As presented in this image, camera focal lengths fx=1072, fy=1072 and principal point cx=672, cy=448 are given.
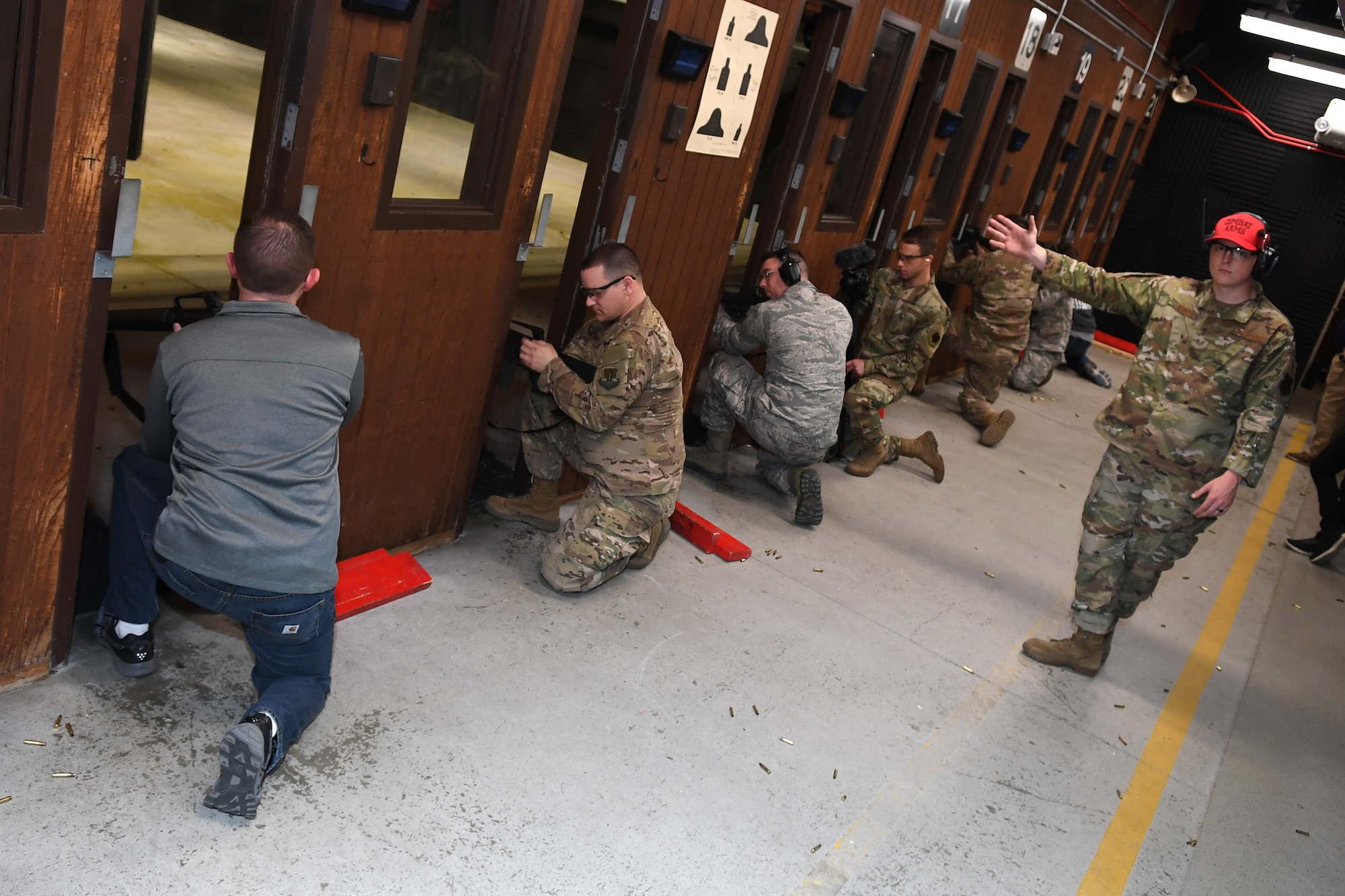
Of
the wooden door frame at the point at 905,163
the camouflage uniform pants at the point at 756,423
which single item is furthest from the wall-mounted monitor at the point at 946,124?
the camouflage uniform pants at the point at 756,423

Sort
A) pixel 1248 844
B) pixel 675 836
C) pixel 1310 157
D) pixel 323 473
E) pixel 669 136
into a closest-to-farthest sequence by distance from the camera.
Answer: pixel 323 473 < pixel 675 836 < pixel 1248 844 < pixel 669 136 < pixel 1310 157

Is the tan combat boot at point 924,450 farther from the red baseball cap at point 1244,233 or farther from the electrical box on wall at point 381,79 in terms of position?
the electrical box on wall at point 381,79

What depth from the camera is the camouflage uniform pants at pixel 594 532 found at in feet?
13.2

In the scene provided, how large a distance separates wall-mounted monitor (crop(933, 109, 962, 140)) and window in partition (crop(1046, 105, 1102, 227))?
3.73 meters

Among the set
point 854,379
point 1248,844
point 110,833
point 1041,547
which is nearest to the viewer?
point 110,833

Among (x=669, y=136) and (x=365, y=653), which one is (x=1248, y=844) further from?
(x=669, y=136)

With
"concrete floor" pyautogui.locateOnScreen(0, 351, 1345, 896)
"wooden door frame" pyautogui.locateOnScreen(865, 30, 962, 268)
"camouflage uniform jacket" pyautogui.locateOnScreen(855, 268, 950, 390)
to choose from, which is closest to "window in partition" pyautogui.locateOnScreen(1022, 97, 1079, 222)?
"wooden door frame" pyautogui.locateOnScreen(865, 30, 962, 268)

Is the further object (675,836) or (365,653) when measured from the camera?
(365,653)

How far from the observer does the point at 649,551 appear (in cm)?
445

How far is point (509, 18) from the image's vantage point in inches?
135

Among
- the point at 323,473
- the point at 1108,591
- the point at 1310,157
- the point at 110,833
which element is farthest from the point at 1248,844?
the point at 1310,157

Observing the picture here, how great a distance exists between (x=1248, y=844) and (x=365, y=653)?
9.96ft

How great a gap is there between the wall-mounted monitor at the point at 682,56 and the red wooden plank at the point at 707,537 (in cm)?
185

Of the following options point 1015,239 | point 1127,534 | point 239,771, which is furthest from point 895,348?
point 239,771
